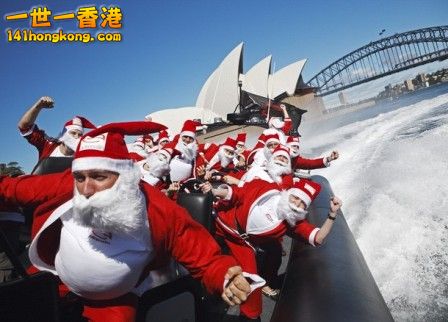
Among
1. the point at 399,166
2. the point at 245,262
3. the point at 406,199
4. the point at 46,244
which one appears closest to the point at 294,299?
the point at 245,262

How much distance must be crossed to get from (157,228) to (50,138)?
2704 millimetres

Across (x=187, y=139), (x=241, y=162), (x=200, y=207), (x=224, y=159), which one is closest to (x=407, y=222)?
(x=200, y=207)

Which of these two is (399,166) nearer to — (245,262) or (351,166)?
(351,166)

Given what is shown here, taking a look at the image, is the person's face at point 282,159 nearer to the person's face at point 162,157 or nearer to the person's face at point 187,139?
the person's face at point 162,157

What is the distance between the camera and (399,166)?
20.1 ft

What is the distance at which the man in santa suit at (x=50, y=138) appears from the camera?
309 centimetres

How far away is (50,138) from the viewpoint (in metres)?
3.63

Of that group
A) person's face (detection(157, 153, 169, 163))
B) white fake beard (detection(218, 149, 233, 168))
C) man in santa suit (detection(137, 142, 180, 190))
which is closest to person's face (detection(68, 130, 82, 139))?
man in santa suit (detection(137, 142, 180, 190))

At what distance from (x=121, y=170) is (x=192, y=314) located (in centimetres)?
84

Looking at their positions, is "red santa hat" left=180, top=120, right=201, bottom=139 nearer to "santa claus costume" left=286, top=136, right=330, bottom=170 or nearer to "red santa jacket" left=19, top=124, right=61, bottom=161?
"santa claus costume" left=286, top=136, right=330, bottom=170

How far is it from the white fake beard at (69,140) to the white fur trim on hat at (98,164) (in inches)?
78.2

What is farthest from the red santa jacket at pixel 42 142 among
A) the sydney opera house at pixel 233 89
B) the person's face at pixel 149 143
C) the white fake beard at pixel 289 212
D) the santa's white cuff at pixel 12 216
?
the sydney opera house at pixel 233 89

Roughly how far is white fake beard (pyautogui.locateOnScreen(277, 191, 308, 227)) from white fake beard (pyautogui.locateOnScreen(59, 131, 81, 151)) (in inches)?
90.6

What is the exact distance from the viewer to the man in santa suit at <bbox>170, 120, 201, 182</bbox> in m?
4.76
